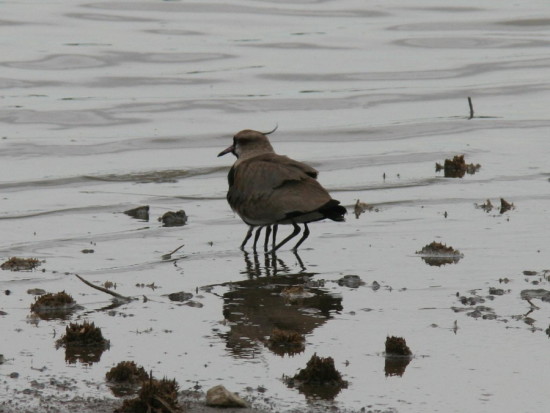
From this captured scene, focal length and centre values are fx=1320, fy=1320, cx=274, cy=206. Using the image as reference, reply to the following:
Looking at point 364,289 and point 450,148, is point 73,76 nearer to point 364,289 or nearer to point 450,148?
point 450,148

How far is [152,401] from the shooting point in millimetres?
6480

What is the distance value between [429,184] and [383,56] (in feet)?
34.0

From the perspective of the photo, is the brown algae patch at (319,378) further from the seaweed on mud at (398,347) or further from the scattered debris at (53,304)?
the scattered debris at (53,304)

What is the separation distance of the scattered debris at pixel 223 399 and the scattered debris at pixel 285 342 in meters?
1.15

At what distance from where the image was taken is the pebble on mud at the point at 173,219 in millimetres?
12188

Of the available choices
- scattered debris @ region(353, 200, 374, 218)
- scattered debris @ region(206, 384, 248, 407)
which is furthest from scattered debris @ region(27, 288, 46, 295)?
scattered debris @ region(353, 200, 374, 218)

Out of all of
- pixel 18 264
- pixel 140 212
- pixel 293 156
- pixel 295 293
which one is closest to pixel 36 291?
pixel 18 264

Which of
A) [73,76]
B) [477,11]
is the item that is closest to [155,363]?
[73,76]

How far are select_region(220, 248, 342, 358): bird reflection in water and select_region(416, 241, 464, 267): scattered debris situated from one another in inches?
38.7

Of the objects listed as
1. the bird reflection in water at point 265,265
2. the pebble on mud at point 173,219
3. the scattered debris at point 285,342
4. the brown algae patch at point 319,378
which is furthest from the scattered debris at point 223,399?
the pebble on mud at point 173,219

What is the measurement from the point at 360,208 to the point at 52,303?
4663mm

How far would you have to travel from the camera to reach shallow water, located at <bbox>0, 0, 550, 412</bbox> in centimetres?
754

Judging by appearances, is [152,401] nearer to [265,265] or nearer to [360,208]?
[265,265]

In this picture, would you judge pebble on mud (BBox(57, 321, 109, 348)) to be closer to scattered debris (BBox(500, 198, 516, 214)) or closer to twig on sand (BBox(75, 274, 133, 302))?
twig on sand (BBox(75, 274, 133, 302))
